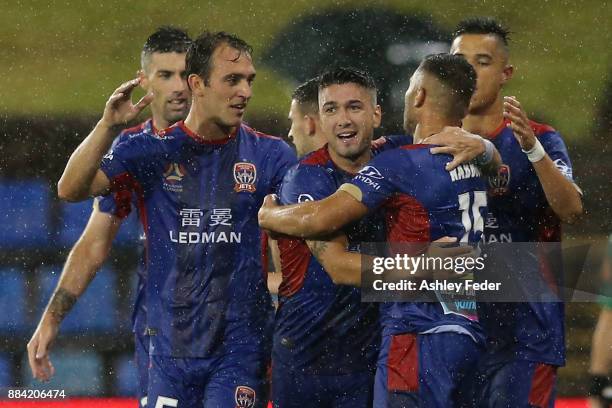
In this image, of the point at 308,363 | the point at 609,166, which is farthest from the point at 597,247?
the point at 308,363

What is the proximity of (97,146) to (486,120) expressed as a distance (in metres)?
1.55

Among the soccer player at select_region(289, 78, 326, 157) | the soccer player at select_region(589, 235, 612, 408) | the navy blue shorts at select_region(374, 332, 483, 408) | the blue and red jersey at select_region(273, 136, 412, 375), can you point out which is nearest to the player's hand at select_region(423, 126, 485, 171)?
the blue and red jersey at select_region(273, 136, 412, 375)

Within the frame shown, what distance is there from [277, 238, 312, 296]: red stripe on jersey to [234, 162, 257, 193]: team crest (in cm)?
25

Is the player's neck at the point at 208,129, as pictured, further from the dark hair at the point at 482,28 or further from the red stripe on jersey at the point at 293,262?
the dark hair at the point at 482,28

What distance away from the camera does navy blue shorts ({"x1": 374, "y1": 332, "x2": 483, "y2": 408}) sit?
10.4ft

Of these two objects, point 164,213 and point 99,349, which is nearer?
point 164,213

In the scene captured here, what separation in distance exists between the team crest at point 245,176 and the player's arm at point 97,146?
41 centimetres

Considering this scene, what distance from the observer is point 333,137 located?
3.57m

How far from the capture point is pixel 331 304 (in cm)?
359

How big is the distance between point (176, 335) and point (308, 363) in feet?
1.59

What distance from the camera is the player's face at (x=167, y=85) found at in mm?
4594

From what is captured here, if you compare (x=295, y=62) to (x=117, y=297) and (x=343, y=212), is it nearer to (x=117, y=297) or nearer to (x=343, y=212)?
(x=117, y=297)

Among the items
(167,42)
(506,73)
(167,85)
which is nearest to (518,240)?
(506,73)

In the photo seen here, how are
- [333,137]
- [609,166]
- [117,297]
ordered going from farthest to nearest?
[609,166] → [117,297] → [333,137]
